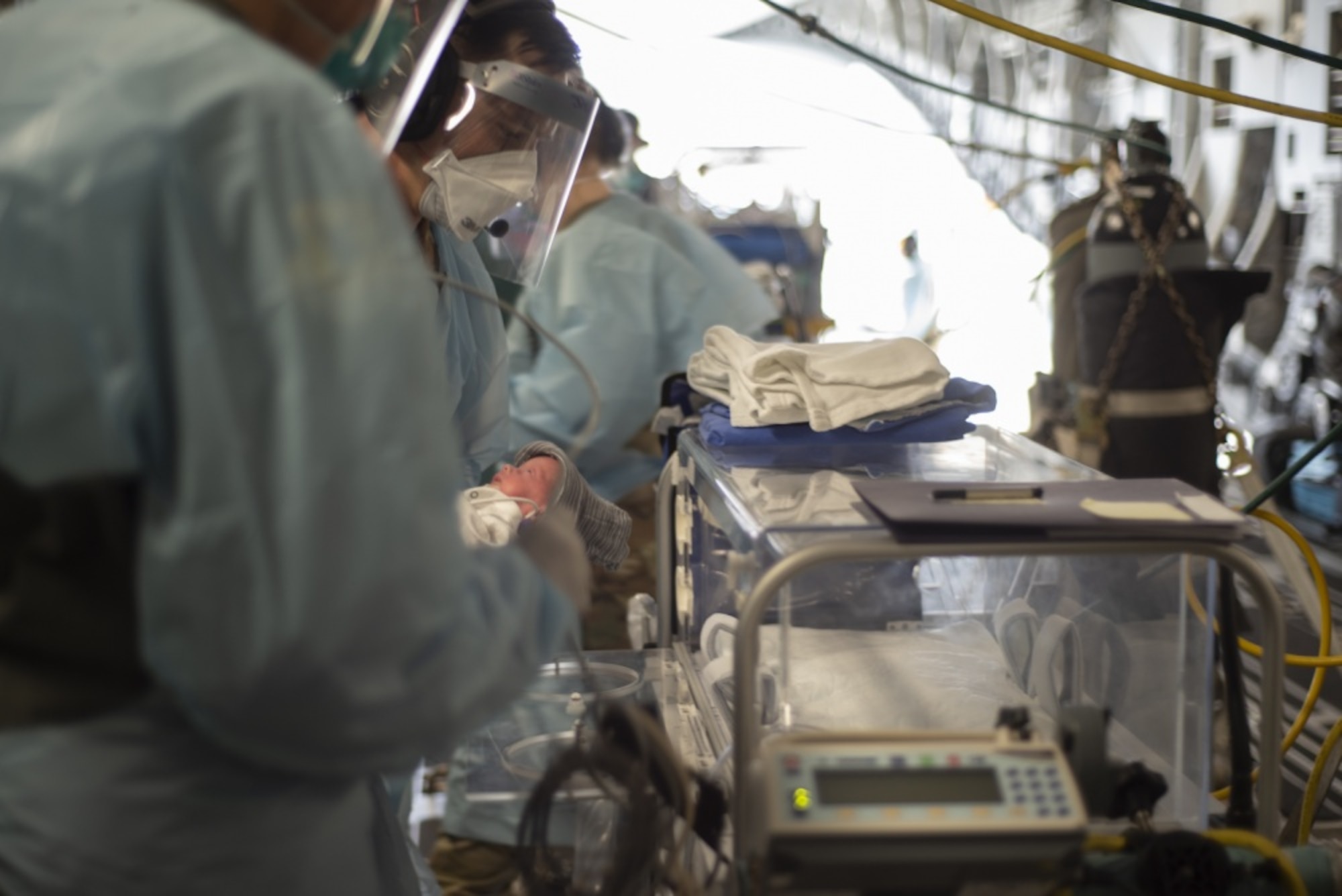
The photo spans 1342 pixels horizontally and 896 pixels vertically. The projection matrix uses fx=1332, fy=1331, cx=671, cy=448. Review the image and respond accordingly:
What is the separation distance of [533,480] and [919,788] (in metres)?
0.90

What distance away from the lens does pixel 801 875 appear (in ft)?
3.46

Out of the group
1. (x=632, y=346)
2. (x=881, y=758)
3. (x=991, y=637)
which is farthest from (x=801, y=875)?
(x=632, y=346)

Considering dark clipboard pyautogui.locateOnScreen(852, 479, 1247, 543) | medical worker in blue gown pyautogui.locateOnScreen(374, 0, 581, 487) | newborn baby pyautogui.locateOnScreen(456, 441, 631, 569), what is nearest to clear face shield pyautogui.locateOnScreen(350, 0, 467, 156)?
medical worker in blue gown pyautogui.locateOnScreen(374, 0, 581, 487)

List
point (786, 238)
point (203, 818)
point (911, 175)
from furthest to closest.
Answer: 1. point (911, 175)
2. point (786, 238)
3. point (203, 818)

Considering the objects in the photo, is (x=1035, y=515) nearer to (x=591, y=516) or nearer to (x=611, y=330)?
(x=591, y=516)

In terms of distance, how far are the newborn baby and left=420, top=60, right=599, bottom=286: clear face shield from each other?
14.4 inches

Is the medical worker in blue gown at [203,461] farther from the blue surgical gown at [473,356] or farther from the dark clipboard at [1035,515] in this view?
the blue surgical gown at [473,356]

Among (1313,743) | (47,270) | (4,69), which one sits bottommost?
(1313,743)

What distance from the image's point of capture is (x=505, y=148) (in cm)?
194

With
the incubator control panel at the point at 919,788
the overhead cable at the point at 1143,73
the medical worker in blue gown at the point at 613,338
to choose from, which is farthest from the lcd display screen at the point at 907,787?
the medical worker in blue gown at the point at 613,338

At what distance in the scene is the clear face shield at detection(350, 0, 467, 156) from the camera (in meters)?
1.05

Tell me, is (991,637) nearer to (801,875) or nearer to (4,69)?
(801,875)

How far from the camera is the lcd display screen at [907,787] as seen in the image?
107cm

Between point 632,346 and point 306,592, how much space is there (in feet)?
7.62
